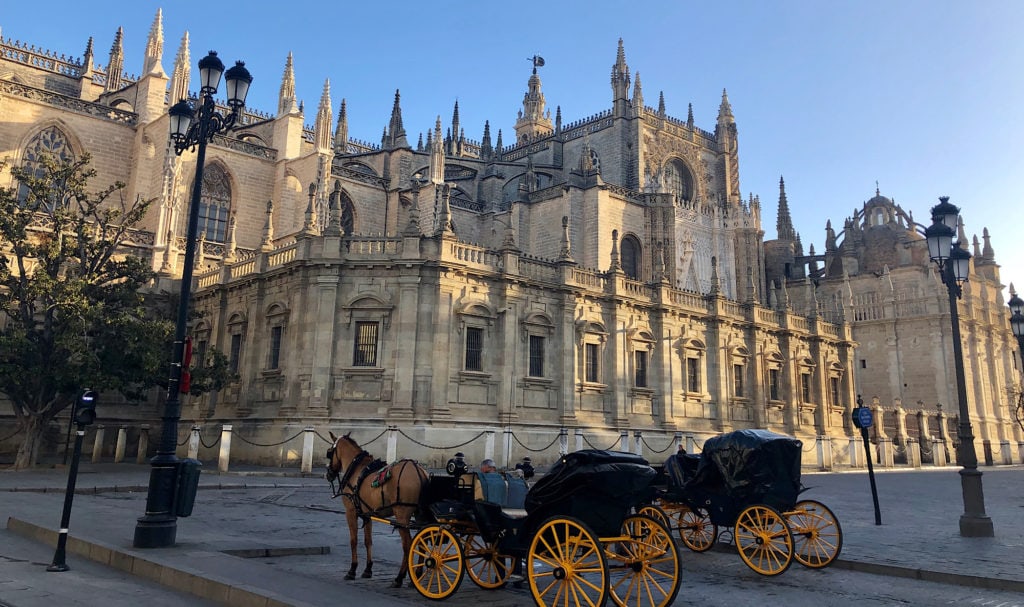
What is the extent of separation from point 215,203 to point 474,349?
758 inches

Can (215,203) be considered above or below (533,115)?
below

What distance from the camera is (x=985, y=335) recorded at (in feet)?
176

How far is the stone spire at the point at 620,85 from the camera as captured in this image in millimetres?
50125

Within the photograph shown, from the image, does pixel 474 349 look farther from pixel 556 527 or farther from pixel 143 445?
pixel 556 527

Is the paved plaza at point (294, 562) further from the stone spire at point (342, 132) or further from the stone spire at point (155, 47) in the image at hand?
the stone spire at point (342, 132)

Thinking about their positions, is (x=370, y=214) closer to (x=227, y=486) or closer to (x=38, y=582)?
(x=227, y=486)

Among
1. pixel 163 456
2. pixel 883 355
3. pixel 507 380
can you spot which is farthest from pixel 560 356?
pixel 883 355

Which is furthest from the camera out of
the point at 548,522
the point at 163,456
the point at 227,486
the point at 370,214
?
the point at 370,214

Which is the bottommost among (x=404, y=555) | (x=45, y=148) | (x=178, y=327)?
(x=404, y=555)

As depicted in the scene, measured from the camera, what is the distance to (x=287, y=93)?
38.8 metres

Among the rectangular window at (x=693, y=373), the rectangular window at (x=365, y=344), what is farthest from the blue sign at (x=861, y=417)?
the rectangular window at (x=693, y=373)

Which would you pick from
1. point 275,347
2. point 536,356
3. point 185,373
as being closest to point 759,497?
point 185,373

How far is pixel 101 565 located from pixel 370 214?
33.4 meters

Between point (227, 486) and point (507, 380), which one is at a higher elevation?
point (507, 380)
